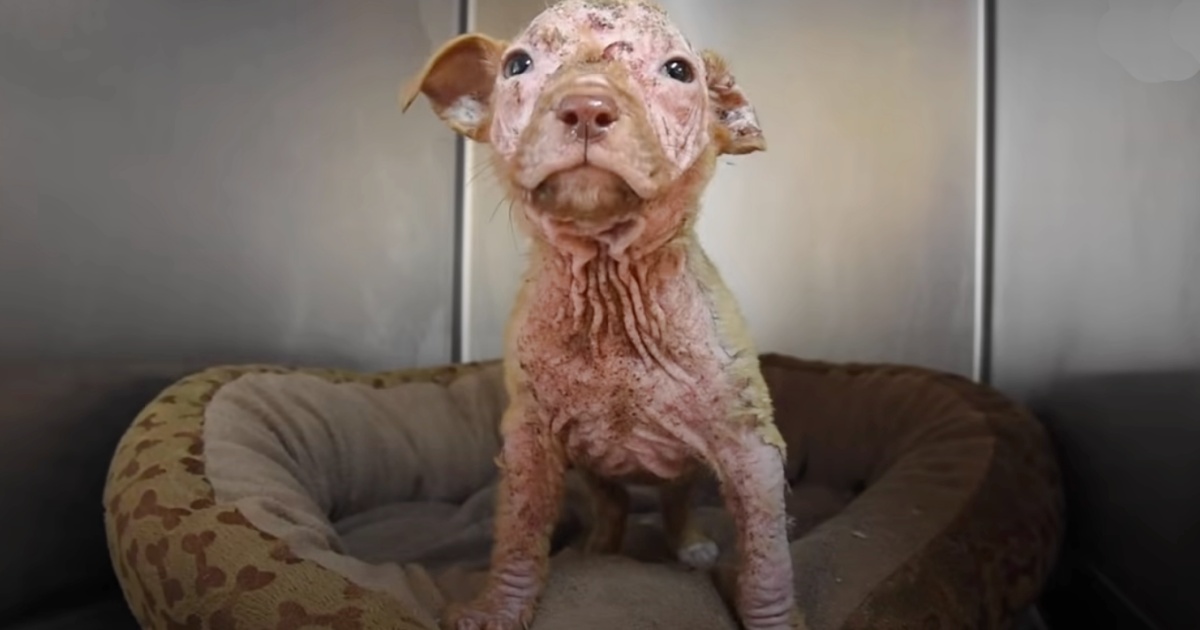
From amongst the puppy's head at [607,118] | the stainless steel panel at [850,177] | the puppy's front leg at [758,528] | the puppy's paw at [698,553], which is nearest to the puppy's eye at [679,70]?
the puppy's head at [607,118]

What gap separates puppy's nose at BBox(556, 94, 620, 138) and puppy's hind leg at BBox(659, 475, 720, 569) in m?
0.55

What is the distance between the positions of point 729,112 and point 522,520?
0.42m

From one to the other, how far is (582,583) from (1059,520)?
0.61 m

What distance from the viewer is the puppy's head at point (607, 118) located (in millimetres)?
749

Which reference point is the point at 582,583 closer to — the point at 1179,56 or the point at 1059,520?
the point at 1059,520

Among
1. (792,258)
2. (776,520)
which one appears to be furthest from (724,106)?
(792,258)

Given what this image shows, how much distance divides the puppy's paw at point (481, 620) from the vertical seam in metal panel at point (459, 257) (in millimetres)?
985

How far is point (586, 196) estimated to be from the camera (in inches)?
30.3

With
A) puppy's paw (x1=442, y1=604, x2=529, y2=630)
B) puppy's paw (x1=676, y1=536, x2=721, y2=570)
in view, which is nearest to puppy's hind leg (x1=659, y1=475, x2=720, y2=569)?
puppy's paw (x1=676, y1=536, x2=721, y2=570)

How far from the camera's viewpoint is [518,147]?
79cm

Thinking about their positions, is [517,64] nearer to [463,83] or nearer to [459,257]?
[463,83]

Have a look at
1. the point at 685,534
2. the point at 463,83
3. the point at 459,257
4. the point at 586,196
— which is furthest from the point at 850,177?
the point at 586,196

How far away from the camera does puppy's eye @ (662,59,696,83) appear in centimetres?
84

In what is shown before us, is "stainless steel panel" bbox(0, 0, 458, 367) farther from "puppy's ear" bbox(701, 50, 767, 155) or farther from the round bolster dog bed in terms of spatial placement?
"puppy's ear" bbox(701, 50, 767, 155)
